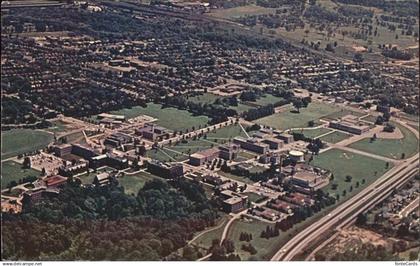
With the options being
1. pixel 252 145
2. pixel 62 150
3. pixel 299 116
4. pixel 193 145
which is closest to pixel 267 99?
pixel 299 116

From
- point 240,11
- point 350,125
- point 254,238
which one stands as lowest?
point 254,238

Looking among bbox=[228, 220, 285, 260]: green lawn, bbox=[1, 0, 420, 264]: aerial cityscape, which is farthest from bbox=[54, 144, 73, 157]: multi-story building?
bbox=[228, 220, 285, 260]: green lawn

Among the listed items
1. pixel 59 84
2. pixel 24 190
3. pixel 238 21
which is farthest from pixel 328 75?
pixel 24 190

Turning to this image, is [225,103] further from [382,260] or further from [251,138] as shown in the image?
[382,260]

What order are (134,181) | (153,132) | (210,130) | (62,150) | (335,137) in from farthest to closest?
(210,130) → (335,137) → (153,132) → (62,150) → (134,181)

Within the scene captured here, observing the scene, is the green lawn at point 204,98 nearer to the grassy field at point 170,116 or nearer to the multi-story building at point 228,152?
the grassy field at point 170,116

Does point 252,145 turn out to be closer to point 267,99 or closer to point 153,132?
point 153,132
